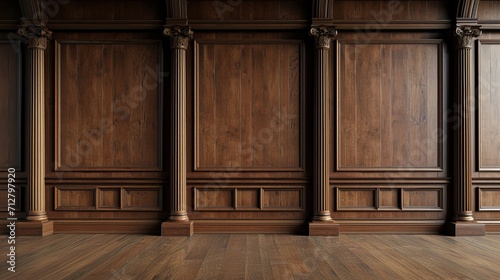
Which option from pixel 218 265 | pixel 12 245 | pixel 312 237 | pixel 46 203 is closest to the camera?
pixel 218 265

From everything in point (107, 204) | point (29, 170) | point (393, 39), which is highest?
point (393, 39)

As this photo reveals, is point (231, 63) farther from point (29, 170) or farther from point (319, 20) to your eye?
point (29, 170)

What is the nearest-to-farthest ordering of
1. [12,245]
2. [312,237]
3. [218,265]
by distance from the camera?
1. [218,265]
2. [12,245]
3. [312,237]

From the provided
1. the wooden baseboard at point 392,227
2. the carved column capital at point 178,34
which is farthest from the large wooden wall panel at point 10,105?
the wooden baseboard at point 392,227

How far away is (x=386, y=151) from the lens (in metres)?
6.44

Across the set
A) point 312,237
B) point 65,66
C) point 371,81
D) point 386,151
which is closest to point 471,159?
point 386,151

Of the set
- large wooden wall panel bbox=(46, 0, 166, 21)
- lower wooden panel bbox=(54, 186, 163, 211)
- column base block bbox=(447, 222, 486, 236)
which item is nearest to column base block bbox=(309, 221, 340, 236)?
column base block bbox=(447, 222, 486, 236)

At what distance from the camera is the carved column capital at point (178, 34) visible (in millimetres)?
6266

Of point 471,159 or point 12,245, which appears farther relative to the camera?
point 471,159

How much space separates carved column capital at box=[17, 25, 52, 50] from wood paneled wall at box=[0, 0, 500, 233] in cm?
21

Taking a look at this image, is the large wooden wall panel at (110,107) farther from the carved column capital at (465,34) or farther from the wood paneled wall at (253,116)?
the carved column capital at (465,34)

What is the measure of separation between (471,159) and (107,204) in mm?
5283

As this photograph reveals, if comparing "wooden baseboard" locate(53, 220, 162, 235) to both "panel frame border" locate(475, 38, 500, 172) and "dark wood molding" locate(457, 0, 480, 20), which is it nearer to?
"panel frame border" locate(475, 38, 500, 172)

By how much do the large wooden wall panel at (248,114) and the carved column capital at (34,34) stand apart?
7.28 feet
